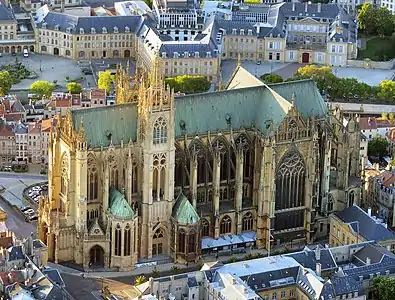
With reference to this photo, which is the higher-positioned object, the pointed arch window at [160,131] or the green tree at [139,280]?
the pointed arch window at [160,131]

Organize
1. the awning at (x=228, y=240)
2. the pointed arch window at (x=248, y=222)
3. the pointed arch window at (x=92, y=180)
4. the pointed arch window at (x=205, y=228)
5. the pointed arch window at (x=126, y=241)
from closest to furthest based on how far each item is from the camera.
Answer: the pointed arch window at (x=92, y=180) < the pointed arch window at (x=126, y=241) < the awning at (x=228, y=240) < the pointed arch window at (x=205, y=228) < the pointed arch window at (x=248, y=222)

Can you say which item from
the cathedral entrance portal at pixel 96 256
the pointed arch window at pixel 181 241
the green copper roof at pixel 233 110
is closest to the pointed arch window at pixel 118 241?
the cathedral entrance portal at pixel 96 256

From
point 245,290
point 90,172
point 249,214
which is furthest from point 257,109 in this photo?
point 245,290

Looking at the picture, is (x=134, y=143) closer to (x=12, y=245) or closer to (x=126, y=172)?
(x=126, y=172)

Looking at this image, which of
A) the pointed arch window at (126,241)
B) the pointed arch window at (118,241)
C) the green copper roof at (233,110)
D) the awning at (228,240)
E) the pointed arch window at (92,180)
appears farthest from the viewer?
the awning at (228,240)

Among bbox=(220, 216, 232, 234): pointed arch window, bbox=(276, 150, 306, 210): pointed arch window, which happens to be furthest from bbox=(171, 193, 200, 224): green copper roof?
bbox=(276, 150, 306, 210): pointed arch window

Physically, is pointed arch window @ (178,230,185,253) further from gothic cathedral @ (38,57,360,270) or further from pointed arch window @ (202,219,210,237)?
pointed arch window @ (202,219,210,237)

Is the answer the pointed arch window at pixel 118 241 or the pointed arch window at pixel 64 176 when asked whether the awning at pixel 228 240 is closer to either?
the pointed arch window at pixel 118 241

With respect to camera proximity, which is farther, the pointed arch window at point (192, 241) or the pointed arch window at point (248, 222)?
the pointed arch window at point (248, 222)
